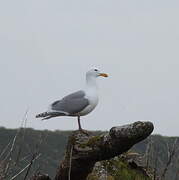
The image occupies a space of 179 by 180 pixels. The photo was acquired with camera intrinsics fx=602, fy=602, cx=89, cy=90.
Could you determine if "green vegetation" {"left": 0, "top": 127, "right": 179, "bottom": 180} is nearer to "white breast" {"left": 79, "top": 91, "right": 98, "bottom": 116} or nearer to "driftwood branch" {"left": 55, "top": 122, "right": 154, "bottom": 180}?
"driftwood branch" {"left": 55, "top": 122, "right": 154, "bottom": 180}

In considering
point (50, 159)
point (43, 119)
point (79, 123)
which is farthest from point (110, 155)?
point (50, 159)

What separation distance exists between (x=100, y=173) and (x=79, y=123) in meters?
1.47

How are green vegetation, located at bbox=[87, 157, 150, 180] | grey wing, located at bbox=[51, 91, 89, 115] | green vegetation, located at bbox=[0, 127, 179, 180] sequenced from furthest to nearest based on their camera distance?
grey wing, located at bbox=[51, 91, 89, 115] < green vegetation, located at bbox=[87, 157, 150, 180] < green vegetation, located at bbox=[0, 127, 179, 180]

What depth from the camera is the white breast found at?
9.92 m

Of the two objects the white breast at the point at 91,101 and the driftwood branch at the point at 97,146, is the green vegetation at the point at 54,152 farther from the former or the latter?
the white breast at the point at 91,101

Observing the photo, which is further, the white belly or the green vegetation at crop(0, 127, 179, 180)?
the white belly

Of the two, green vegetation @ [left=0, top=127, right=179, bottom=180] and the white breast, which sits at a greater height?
the white breast

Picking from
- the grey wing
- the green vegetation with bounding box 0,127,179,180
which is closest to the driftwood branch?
the green vegetation with bounding box 0,127,179,180

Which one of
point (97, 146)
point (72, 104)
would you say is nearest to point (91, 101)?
point (72, 104)

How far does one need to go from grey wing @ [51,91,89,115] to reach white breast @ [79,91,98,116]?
54mm

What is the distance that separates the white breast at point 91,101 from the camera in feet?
32.6

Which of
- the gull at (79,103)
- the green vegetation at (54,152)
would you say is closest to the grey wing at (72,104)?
the gull at (79,103)

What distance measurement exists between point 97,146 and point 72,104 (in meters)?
2.78

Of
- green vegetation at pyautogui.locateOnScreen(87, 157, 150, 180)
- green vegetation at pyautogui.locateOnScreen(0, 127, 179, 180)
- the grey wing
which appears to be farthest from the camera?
the grey wing
